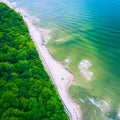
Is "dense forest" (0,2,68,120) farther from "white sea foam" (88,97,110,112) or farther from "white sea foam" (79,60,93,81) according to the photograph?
"white sea foam" (79,60,93,81)

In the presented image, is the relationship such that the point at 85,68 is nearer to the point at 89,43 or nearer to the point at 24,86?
the point at 89,43

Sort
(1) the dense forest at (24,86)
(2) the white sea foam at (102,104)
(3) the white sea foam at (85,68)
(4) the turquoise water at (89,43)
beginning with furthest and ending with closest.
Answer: (3) the white sea foam at (85,68) < (4) the turquoise water at (89,43) < (2) the white sea foam at (102,104) < (1) the dense forest at (24,86)

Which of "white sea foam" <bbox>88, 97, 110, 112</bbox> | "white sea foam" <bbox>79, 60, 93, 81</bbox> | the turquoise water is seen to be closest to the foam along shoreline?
the turquoise water

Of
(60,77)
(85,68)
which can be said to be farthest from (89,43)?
(60,77)

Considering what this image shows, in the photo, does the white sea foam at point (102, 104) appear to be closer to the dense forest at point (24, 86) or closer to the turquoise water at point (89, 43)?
the turquoise water at point (89, 43)

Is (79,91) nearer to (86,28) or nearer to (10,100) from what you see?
(10,100)

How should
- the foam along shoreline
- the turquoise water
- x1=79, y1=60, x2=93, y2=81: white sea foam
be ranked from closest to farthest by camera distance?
the foam along shoreline < the turquoise water < x1=79, y1=60, x2=93, y2=81: white sea foam

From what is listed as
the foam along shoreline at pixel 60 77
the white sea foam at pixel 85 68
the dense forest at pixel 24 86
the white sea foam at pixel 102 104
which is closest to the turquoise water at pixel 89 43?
the white sea foam at pixel 102 104
